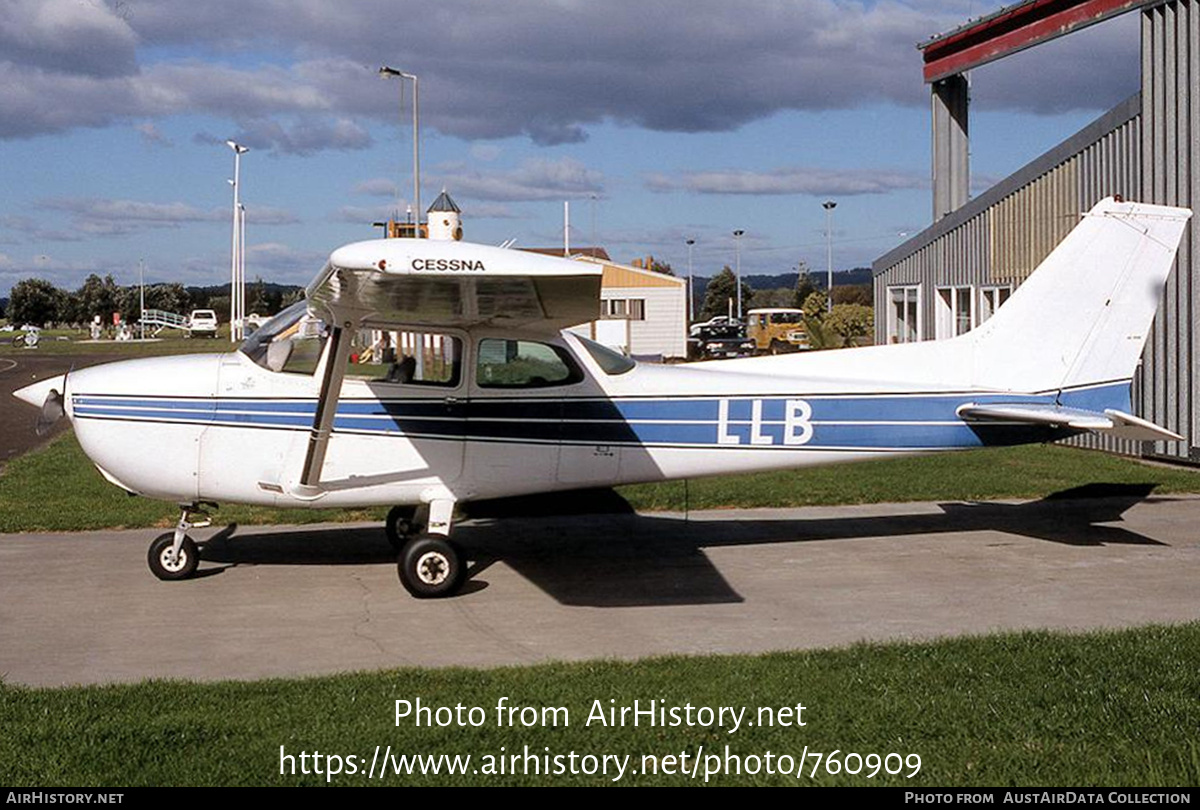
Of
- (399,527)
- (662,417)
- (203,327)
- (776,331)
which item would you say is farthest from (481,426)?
(203,327)

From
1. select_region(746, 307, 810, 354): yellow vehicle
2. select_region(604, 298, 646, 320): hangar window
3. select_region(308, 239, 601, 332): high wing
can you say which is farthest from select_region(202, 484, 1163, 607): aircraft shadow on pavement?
select_region(746, 307, 810, 354): yellow vehicle

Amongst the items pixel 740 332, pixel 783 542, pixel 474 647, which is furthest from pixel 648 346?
pixel 474 647

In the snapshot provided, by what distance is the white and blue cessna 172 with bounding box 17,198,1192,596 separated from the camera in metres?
8.60

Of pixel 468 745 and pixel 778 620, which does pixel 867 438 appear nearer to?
pixel 778 620

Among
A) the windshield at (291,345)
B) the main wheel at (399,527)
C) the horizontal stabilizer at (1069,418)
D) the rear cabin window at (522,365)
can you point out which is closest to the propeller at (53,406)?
the windshield at (291,345)

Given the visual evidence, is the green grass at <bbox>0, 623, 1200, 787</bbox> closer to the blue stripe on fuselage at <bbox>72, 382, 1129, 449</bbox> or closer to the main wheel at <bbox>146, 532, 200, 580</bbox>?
the blue stripe on fuselage at <bbox>72, 382, 1129, 449</bbox>

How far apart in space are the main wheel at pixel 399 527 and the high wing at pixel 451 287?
2.07 metres

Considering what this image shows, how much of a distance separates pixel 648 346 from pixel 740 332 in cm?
1716

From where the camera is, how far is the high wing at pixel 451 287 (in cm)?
629

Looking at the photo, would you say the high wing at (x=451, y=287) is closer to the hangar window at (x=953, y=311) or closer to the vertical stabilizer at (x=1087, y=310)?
the vertical stabilizer at (x=1087, y=310)

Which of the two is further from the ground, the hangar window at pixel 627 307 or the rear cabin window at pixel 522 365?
the hangar window at pixel 627 307

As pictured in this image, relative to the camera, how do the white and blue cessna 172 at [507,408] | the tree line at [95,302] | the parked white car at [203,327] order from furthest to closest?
the tree line at [95,302] → the parked white car at [203,327] → the white and blue cessna 172 at [507,408]

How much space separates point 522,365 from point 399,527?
2.03 metres

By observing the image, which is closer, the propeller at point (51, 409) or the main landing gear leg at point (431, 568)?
the main landing gear leg at point (431, 568)
